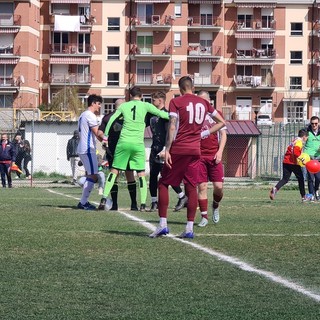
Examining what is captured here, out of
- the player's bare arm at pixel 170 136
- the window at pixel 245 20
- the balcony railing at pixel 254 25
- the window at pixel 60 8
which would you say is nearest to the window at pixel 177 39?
the balcony railing at pixel 254 25

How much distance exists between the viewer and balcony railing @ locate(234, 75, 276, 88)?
92.8 metres

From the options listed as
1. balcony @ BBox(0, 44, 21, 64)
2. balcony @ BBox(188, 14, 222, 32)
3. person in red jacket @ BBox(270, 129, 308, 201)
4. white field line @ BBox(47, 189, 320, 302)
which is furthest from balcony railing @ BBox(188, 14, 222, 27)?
white field line @ BBox(47, 189, 320, 302)

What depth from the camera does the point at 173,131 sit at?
454 inches

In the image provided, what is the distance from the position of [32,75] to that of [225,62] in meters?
18.3

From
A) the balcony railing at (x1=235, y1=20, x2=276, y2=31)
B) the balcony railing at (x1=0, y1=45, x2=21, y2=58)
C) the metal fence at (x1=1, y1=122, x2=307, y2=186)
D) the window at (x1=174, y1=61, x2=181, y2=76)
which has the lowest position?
the metal fence at (x1=1, y1=122, x2=307, y2=186)

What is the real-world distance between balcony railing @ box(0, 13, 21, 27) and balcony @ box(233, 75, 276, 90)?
21.3 m

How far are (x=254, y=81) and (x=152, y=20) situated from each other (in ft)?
37.1

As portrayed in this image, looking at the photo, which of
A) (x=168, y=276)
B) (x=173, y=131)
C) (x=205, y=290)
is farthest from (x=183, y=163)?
(x=205, y=290)

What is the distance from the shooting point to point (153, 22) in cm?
8988

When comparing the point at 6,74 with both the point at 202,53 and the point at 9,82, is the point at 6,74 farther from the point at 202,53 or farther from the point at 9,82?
the point at 202,53

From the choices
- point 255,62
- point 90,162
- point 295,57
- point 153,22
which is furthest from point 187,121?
point 295,57

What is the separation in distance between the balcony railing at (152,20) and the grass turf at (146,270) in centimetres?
7681

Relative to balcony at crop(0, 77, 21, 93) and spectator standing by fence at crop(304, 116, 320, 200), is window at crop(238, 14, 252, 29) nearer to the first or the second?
balcony at crop(0, 77, 21, 93)

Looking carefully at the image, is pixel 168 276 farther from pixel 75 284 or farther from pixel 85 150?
pixel 85 150
